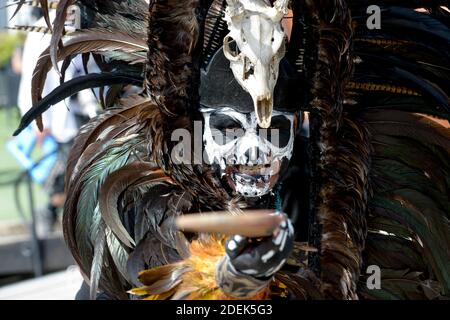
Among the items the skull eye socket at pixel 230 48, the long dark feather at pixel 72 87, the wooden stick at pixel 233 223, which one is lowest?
the wooden stick at pixel 233 223

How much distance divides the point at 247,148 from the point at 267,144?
48mm

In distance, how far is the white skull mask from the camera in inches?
77.2

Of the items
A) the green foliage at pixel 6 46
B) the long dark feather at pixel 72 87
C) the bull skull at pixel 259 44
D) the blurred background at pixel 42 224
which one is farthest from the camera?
the green foliage at pixel 6 46

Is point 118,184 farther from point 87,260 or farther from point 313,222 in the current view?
point 313,222

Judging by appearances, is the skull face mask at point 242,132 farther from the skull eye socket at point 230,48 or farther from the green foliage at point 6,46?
the green foliage at point 6,46

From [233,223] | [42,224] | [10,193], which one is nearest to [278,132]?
[233,223]

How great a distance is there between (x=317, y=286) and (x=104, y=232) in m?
0.56

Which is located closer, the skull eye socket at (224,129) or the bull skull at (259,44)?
the bull skull at (259,44)

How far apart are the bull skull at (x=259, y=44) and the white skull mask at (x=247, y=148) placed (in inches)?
2.6

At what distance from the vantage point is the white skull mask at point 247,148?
1.96m

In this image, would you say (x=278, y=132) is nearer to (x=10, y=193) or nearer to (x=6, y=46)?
(x=10, y=193)

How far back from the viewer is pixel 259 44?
6.13ft

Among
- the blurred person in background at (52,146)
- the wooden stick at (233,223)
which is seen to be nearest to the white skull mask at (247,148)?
the wooden stick at (233,223)

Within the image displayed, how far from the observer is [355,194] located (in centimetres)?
217
